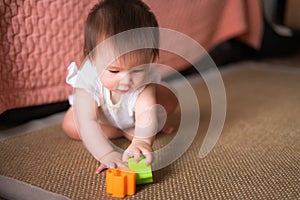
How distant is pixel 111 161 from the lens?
2.60 ft

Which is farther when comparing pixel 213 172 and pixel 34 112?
pixel 34 112

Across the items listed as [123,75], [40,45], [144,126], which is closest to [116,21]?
[123,75]

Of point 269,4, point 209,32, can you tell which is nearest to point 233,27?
point 209,32

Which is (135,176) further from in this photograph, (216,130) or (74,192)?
(216,130)

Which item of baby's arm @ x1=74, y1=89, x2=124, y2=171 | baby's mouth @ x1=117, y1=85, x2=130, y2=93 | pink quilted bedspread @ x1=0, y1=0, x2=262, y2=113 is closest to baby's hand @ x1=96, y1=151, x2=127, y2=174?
baby's arm @ x1=74, y1=89, x2=124, y2=171

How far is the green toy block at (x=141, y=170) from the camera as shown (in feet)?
2.43

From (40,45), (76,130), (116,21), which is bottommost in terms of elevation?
(76,130)

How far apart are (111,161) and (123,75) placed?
16 centimetres

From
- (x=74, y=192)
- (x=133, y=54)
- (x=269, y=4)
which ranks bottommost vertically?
(x=269, y=4)

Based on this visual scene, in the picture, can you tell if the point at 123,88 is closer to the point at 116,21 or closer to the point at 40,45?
the point at 116,21

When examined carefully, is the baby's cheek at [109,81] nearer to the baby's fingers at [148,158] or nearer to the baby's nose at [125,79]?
the baby's nose at [125,79]

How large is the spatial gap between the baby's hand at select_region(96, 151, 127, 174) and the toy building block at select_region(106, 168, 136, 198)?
2.0 inches

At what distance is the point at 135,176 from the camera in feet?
2.37

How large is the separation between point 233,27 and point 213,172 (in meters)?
0.93
